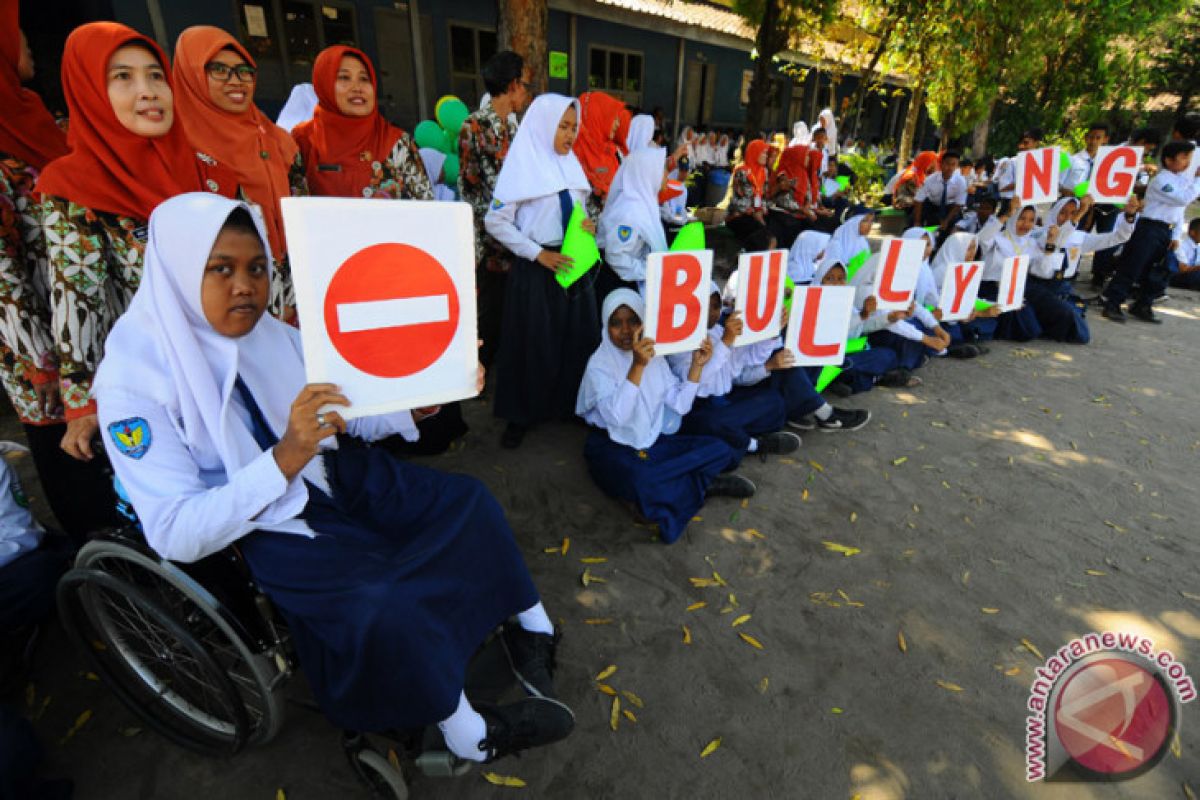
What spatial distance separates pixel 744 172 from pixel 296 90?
5194 mm

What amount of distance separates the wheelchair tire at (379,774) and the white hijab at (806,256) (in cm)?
458

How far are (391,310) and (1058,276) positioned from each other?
7.05 metres

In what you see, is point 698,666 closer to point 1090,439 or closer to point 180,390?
point 180,390

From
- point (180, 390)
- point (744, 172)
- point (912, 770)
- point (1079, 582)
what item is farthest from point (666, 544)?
point (744, 172)

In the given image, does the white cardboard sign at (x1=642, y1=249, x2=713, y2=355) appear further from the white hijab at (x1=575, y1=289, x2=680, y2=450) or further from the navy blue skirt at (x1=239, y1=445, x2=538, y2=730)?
the navy blue skirt at (x1=239, y1=445, x2=538, y2=730)

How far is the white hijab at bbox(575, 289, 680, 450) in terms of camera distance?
3041mm

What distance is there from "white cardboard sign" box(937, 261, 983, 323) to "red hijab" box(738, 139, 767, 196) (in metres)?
3.49

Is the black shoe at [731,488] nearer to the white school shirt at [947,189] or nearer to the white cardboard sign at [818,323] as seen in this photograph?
the white cardboard sign at [818,323]

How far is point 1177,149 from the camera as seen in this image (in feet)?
19.9

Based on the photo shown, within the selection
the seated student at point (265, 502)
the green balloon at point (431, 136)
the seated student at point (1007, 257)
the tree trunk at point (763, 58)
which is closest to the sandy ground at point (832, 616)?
the seated student at point (265, 502)

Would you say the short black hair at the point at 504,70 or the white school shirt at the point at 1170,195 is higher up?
the short black hair at the point at 504,70

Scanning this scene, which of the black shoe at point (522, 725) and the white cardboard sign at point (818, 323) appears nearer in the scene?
the black shoe at point (522, 725)

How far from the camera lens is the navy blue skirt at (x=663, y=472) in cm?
287

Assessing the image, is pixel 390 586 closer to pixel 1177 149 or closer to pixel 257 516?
pixel 257 516
